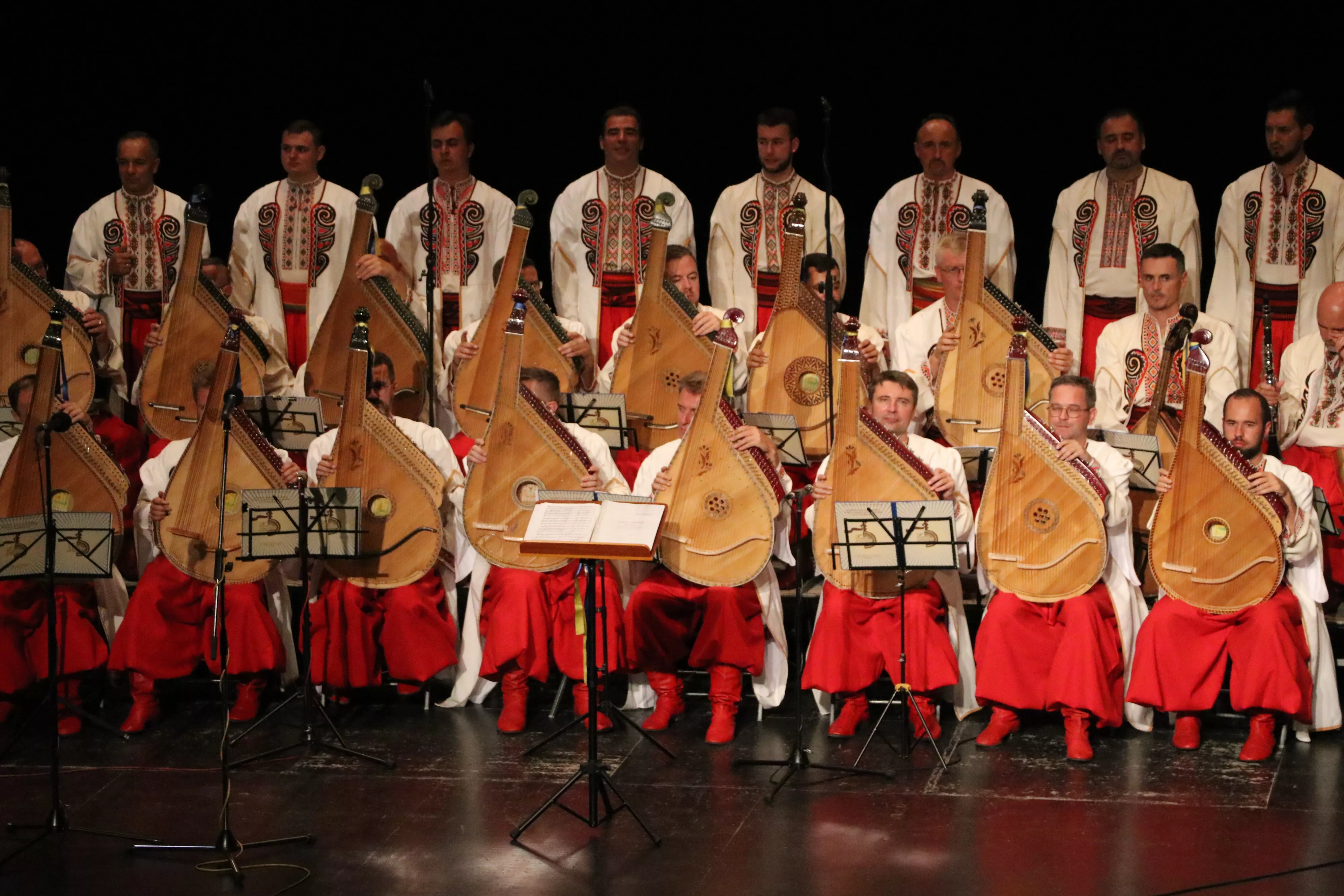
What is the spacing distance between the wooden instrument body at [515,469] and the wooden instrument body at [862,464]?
100cm

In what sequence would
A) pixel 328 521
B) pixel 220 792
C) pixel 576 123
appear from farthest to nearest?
pixel 576 123 < pixel 328 521 < pixel 220 792

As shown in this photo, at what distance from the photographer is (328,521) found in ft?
19.7

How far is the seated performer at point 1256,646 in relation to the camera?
18.7 ft

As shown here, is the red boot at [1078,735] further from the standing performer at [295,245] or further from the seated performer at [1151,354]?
the standing performer at [295,245]

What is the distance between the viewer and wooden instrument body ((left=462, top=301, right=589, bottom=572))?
6172 mm

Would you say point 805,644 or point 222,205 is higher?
point 222,205

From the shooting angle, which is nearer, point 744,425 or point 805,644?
point 744,425

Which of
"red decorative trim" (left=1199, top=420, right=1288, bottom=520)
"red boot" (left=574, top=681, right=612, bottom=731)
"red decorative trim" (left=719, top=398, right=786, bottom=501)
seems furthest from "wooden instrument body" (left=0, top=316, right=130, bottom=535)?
"red decorative trim" (left=1199, top=420, right=1288, bottom=520)

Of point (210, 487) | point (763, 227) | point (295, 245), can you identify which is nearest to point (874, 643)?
point (210, 487)

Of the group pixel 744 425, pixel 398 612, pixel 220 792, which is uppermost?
pixel 744 425

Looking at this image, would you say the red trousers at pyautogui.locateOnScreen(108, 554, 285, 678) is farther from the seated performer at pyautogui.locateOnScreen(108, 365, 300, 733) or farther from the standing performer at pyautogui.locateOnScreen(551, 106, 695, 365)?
the standing performer at pyautogui.locateOnScreen(551, 106, 695, 365)

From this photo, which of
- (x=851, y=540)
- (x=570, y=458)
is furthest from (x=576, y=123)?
(x=851, y=540)

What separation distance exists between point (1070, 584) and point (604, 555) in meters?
1.97

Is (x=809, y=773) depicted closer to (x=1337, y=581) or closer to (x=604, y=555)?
(x=604, y=555)
